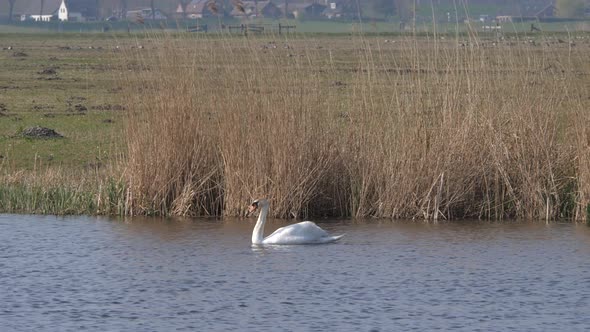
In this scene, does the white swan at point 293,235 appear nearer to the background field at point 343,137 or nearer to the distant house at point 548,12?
the background field at point 343,137

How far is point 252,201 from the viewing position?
1554cm

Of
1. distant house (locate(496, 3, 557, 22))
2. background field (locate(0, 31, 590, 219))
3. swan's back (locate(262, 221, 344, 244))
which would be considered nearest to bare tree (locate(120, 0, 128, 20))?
distant house (locate(496, 3, 557, 22))

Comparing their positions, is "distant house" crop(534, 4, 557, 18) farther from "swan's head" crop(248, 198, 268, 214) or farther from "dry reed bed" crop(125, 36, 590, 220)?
"swan's head" crop(248, 198, 268, 214)

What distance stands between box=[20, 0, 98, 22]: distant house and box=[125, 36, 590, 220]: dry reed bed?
145737 millimetres

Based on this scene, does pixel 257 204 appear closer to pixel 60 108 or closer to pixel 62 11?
pixel 60 108

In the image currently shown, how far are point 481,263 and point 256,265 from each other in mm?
2497

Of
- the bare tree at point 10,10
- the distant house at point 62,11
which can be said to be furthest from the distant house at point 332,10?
the bare tree at point 10,10

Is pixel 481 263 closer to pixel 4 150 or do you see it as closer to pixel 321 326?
pixel 321 326

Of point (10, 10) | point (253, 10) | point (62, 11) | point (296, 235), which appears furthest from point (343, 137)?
point (62, 11)

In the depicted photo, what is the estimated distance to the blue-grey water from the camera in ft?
36.7

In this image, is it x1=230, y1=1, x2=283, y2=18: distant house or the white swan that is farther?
x1=230, y1=1, x2=283, y2=18: distant house

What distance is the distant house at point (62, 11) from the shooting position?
16225 cm

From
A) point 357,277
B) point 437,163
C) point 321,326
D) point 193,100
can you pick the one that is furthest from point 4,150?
point 321,326

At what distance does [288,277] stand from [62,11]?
518 ft
